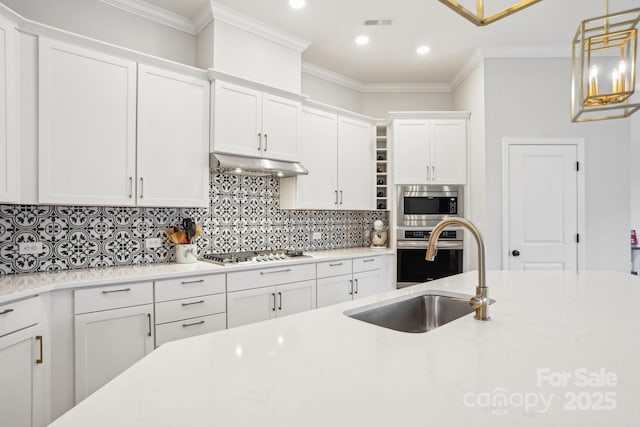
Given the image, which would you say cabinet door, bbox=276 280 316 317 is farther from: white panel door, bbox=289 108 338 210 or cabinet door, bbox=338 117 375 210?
cabinet door, bbox=338 117 375 210

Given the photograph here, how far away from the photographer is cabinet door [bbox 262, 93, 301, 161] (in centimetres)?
310

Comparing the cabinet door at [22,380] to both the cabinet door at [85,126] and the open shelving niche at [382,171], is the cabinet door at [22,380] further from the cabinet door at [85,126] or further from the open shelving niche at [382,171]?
the open shelving niche at [382,171]

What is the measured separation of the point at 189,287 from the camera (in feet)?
7.88

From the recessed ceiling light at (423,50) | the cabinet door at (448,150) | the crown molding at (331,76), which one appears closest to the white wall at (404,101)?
the crown molding at (331,76)

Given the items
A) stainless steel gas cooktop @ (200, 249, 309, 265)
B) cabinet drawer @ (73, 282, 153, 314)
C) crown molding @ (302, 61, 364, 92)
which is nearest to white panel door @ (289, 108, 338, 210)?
stainless steel gas cooktop @ (200, 249, 309, 265)

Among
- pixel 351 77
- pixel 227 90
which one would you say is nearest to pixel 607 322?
pixel 227 90

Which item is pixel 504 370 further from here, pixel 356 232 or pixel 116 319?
pixel 356 232

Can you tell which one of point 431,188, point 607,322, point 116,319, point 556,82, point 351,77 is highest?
point 351,77

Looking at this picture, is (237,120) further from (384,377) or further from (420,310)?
(384,377)

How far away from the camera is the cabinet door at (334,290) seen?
3.24 meters

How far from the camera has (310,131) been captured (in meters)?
3.60

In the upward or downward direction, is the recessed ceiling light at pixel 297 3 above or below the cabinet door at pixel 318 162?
above

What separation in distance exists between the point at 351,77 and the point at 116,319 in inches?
141

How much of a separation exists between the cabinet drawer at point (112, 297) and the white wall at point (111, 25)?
1.84 meters
